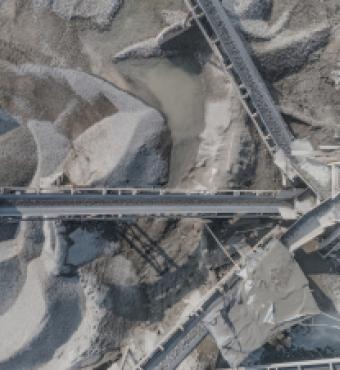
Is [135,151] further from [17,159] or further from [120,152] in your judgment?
[17,159]

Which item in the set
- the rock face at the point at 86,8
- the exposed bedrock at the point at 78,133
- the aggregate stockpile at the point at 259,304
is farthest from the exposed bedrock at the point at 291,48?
the aggregate stockpile at the point at 259,304

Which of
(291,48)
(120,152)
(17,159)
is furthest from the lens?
(17,159)

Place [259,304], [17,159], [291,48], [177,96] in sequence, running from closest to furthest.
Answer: [259,304], [291,48], [17,159], [177,96]

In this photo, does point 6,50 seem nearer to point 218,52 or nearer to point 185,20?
point 185,20

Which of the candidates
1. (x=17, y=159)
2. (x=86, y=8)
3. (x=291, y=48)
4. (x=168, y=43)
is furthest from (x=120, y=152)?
(x=291, y=48)

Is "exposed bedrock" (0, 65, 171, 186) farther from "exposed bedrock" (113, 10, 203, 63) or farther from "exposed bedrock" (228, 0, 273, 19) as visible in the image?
"exposed bedrock" (228, 0, 273, 19)

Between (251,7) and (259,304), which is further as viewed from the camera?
(251,7)
